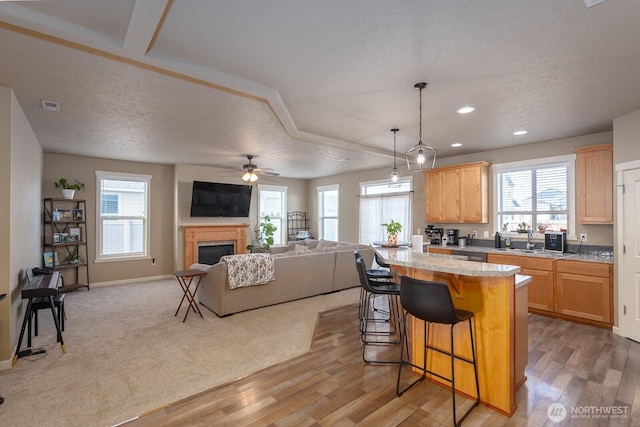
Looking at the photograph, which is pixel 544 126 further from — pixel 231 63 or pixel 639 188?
pixel 231 63

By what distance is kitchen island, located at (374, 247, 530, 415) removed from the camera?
2260 mm

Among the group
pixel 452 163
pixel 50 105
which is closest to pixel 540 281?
pixel 452 163

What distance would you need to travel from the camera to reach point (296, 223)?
956 cm

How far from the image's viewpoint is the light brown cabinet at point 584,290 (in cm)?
385

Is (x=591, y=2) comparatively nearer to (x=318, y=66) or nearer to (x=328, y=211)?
(x=318, y=66)

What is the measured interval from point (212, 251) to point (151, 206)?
1744 mm

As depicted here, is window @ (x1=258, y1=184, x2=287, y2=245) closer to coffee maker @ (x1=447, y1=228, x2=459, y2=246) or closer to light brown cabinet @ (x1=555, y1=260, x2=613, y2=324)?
coffee maker @ (x1=447, y1=228, x2=459, y2=246)

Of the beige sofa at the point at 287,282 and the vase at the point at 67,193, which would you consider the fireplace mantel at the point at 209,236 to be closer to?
the vase at the point at 67,193

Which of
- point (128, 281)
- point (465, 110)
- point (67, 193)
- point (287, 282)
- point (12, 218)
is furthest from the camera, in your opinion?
point (128, 281)

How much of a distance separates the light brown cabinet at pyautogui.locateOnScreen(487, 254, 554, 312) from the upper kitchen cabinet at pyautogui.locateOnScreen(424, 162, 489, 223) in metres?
1.08

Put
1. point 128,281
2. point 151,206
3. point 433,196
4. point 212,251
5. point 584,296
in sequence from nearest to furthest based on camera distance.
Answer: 1. point 584,296
2. point 433,196
3. point 128,281
4. point 151,206
5. point 212,251

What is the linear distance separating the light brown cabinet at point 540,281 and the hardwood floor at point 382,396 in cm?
103

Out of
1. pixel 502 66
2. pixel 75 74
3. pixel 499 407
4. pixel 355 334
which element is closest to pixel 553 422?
pixel 499 407

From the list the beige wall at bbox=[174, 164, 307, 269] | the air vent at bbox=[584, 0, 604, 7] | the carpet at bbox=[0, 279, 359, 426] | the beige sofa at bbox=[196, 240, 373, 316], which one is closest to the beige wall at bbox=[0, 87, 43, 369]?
the carpet at bbox=[0, 279, 359, 426]
